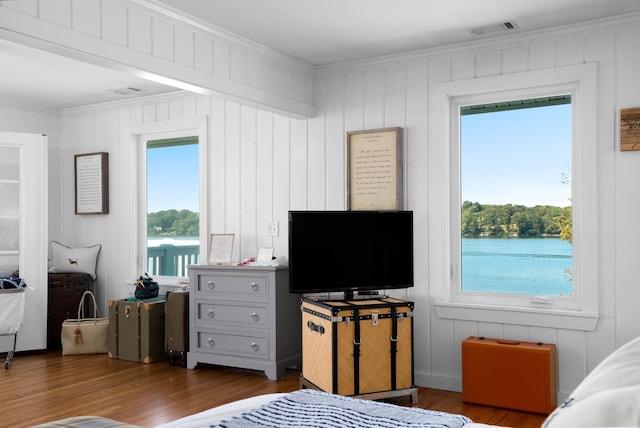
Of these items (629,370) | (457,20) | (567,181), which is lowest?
(629,370)

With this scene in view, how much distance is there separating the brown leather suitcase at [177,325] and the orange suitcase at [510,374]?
242cm

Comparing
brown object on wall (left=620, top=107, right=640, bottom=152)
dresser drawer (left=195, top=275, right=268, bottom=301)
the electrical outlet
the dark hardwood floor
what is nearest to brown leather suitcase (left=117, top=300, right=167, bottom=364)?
the dark hardwood floor

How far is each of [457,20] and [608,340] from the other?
2295mm

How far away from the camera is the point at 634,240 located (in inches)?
153

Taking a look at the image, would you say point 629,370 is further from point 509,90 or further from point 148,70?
point 509,90

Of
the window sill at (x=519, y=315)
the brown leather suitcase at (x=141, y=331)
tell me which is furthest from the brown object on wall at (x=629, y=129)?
the brown leather suitcase at (x=141, y=331)

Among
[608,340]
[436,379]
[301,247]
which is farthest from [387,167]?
[608,340]

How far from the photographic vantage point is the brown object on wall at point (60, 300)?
6.08 metres

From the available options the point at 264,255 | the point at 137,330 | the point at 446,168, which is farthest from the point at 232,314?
the point at 446,168

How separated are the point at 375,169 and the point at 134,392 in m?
2.46

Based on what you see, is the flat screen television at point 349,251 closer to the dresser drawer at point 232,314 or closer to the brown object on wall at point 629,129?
the dresser drawer at point 232,314

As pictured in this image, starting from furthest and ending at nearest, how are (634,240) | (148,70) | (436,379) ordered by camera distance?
1. (436,379)
2. (634,240)
3. (148,70)

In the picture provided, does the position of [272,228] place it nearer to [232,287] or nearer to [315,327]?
[232,287]

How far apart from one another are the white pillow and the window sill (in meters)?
3.72
